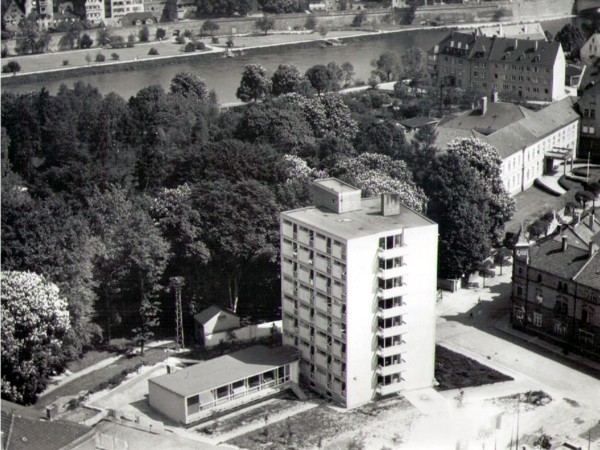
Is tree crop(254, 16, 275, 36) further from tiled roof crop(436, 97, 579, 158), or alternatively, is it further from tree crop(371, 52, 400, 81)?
tiled roof crop(436, 97, 579, 158)

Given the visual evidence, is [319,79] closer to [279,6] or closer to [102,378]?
[102,378]

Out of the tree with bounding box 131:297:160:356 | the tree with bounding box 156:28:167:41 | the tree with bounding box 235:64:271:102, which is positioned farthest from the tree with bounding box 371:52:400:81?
the tree with bounding box 131:297:160:356

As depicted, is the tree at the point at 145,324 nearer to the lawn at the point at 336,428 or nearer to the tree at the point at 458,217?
the lawn at the point at 336,428

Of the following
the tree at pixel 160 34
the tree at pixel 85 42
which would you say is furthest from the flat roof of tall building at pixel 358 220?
the tree at pixel 160 34

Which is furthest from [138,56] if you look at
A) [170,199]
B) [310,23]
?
[170,199]

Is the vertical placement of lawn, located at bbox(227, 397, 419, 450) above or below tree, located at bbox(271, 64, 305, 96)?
below

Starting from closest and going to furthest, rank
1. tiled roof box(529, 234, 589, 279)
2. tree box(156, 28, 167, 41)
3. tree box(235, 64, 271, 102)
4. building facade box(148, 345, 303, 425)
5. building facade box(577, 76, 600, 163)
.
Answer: building facade box(148, 345, 303, 425) → tiled roof box(529, 234, 589, 279) → building facade box(577, 76, 600, 163) → tree box(235, 64, 271, 102) → tree box(156, 28, 167, 41)
